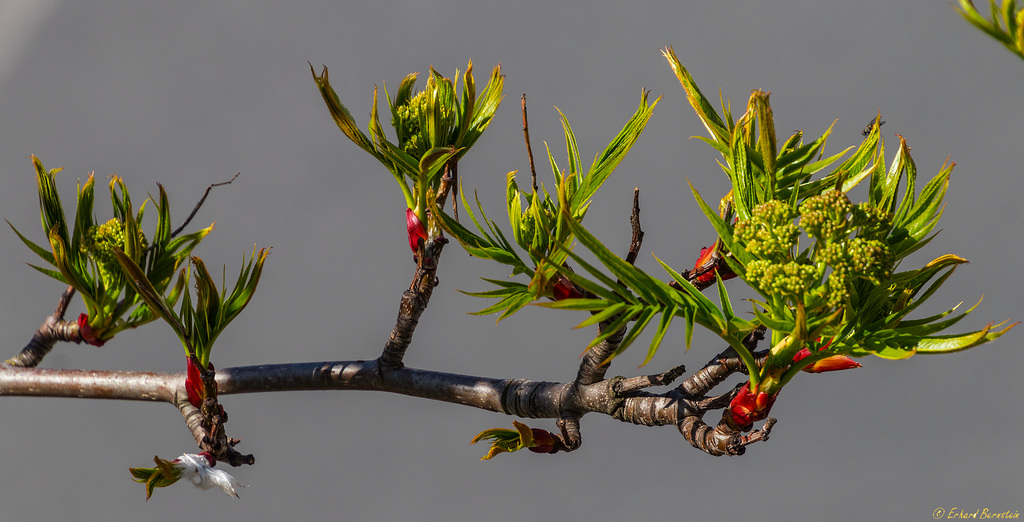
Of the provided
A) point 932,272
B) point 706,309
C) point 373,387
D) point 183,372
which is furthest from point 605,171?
point 183,372

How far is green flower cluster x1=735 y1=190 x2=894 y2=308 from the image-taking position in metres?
0.59

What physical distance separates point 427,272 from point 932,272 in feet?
1.53

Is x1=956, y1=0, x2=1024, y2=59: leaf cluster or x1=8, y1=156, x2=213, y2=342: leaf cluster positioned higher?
x1=8, y1=156, x2=213, y2=342: leaf cluster

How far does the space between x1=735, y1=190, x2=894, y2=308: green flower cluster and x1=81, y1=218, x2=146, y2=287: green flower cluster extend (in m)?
0.77

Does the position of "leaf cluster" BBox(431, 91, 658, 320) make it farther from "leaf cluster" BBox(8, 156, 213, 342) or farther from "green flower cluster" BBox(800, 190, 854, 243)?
"leaf cluster" BBox(8, 156, 213, 342)

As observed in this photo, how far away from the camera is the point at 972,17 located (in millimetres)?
527

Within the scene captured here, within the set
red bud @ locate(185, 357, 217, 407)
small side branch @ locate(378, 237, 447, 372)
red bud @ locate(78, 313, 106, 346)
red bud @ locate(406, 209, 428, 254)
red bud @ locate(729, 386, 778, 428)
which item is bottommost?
red bud @ locate(729, 386, 778, 428)

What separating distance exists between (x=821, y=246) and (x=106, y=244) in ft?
2.79

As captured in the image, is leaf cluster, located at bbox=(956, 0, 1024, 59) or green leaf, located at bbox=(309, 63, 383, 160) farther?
green leaf, located at bbox=(309, 63, 383, 160)

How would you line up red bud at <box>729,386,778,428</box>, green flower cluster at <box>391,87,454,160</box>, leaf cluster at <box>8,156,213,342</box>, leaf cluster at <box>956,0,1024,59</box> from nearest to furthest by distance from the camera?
1. leaf cluster at <box>956,0,1024,59</box>
2. red bud at <box>729,386,778,428</box>
3. green flower cluster at <box>391,87,454,160</box>
4. leaf cluster at <box>8,156,213,342</box>

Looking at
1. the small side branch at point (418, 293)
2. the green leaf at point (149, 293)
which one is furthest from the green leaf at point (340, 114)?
the green leaf at point (149, 293)

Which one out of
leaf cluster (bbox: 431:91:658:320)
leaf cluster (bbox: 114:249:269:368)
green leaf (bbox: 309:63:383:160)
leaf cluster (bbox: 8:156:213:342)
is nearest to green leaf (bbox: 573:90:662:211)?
leaf cluster (bbox: 431:91:658:320)

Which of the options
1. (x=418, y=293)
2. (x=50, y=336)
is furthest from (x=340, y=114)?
(x=50, y=336)

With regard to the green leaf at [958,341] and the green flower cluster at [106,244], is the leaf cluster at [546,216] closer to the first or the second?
the green leaf at [958,341]
